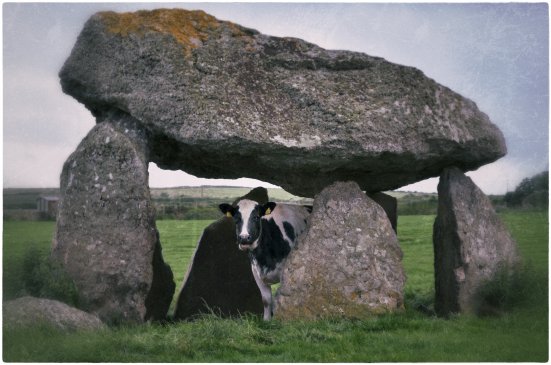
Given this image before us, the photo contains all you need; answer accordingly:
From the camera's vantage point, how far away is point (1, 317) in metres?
9.46

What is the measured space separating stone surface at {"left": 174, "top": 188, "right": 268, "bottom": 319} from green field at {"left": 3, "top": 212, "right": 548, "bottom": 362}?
1.68 meters

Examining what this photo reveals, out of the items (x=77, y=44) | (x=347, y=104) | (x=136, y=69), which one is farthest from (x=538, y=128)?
(x=77, y=44)

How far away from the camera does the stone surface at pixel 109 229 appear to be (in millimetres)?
10844

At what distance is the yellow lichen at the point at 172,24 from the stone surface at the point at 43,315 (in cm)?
348

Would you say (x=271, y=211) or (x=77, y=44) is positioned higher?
(x=77, y=44)

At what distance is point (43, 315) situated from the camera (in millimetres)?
9445

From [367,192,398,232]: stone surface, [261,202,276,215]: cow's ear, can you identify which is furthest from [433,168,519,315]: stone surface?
[261,202,276,215]: cow's ear

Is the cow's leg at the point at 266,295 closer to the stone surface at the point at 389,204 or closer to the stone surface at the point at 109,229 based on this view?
the stone surface at the point at 109,229

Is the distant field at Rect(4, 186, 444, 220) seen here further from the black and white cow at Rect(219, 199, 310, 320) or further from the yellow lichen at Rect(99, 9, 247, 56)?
the yellow lichen at Rect(99, 9, 247, 56)

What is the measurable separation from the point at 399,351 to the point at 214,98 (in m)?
3.67

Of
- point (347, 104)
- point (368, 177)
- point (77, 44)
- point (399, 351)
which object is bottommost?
point (399, 351)

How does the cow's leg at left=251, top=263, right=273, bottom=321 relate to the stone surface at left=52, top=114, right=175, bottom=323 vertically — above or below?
below

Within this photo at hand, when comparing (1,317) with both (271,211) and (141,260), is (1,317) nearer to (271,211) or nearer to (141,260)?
(141,260)

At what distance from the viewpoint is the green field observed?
30.3 feet
